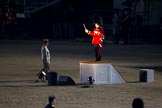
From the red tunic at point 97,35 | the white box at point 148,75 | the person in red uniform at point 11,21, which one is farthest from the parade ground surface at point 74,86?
the person in red uniform at point 11,21

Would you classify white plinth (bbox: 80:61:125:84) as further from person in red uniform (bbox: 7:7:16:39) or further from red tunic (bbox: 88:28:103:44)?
person in red uniform (bbox: 7:7:16:39)

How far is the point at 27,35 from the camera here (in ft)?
161

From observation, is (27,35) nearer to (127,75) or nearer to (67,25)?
(67,25)

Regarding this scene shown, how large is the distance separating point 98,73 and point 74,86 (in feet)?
3.38

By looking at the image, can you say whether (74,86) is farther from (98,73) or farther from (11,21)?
(11,21)

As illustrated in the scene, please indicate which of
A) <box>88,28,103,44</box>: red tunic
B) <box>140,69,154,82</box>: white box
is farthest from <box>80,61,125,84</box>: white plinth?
<box>88,28,103,44</box>: red tunic

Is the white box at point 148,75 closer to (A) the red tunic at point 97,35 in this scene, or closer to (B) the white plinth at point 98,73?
(B) the white plinth at point 98,73

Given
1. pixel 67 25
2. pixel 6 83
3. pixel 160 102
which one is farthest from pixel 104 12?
pixel 160 102

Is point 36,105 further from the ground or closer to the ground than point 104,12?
closer to the ground

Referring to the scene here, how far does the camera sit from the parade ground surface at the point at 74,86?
15.8m

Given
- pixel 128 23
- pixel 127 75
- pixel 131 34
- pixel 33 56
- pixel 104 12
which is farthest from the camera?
pixel 104 12

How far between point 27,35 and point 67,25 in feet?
10.6

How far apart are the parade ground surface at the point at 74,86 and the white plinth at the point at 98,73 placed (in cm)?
32

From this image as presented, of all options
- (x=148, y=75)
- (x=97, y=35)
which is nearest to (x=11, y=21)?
(x=97, y=35)
